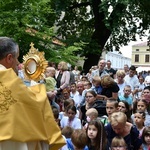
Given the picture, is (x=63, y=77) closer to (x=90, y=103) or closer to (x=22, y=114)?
(x=90, y=103)

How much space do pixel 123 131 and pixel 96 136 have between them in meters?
0.55

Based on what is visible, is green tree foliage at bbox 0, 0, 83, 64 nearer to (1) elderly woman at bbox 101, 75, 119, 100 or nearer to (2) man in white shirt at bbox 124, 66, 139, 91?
(2) man in white shirt at bbox 124, 66, 139, 91

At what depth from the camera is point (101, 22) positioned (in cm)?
2256

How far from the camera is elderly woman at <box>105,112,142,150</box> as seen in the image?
19.6ft

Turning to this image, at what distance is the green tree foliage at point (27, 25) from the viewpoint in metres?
13.9

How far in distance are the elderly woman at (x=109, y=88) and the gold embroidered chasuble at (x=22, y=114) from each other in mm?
5314

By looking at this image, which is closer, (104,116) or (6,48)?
(6,48)

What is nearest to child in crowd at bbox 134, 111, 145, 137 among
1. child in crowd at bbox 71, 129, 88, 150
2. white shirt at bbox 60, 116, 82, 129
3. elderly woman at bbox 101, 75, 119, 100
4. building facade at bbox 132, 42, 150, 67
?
white shirt at bbox 60, 116, 82, 129

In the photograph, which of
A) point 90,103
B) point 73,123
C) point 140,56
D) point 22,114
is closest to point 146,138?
point 73,123

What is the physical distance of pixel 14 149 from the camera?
310 cm

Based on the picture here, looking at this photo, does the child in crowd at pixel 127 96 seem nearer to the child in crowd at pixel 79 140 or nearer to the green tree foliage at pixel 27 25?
the child in crowd at pixel 79 140

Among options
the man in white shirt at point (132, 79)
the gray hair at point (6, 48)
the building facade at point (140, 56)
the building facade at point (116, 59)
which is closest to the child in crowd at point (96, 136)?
the gray hair at point (6, 48)

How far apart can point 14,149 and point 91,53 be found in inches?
727

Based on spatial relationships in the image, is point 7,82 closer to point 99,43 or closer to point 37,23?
point 37,23
